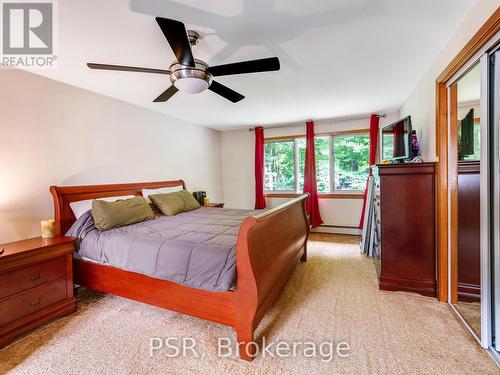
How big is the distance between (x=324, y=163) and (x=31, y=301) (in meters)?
4.69

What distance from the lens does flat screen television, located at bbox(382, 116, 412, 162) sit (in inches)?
105

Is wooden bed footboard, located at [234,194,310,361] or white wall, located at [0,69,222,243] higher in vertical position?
white wall, located at [0,69,222,243]

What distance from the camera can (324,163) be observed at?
481 centimetres

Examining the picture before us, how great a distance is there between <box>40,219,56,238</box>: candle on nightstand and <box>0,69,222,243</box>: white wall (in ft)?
0.82

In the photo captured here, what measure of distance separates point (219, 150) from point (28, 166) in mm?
3637

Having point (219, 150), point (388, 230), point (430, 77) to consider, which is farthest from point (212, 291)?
point (219, 150)

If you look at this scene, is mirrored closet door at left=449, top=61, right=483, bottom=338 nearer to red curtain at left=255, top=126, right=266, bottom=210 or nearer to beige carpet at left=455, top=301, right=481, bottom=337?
beige carpet at left=455, top=301, right=481, bottom=337

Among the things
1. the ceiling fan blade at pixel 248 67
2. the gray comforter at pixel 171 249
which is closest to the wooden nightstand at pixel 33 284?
the gray comforter at pixel 171 249

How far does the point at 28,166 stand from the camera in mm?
2293

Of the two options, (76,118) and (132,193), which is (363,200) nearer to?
(132,193)

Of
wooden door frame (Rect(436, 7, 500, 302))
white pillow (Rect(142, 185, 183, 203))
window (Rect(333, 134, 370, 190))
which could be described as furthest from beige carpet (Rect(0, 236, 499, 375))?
window (Rect(333, 134, 370, 190))

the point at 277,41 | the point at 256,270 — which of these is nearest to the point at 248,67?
the point at 277,41

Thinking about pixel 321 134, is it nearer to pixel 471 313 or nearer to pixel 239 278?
pixel 471 313

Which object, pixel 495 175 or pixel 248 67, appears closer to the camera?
pixel 495 175
